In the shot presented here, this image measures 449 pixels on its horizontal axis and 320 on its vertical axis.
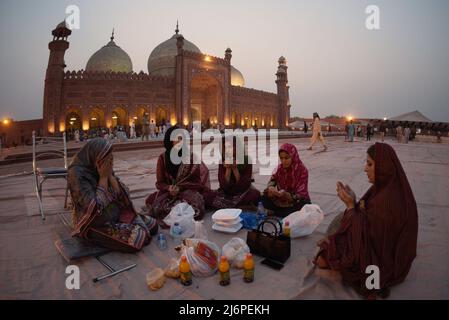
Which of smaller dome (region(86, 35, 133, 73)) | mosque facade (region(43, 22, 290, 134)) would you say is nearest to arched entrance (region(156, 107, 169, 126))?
mosque facade (region(43, 22, 290, 134))

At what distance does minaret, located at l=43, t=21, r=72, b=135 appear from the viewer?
63.7 ft

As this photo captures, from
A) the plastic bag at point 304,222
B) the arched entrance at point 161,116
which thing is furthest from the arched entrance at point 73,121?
the plastic bag at point 304,222

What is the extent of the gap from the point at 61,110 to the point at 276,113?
80.5 ft

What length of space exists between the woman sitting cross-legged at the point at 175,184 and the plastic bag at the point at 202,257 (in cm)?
118

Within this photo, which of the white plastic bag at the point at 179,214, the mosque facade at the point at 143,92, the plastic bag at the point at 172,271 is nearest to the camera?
the plastic bag at the point at 172,271

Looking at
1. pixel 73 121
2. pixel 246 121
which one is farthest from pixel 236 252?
pixel 246 121

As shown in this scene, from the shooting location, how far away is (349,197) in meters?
1.78

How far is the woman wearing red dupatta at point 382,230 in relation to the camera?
5.47 ft

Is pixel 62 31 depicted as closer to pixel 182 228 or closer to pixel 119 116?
pixel 119 116

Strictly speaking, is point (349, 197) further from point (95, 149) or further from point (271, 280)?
point (95, 149)

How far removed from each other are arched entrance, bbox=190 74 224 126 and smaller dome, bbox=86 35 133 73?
24.3ft

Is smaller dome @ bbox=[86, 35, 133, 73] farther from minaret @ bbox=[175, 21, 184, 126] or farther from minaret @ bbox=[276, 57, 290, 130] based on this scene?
minaret @ bbox=[276, 57, 290, 130]

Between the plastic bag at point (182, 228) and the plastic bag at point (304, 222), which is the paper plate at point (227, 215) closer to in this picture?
the plastic bag at point (182, 228)

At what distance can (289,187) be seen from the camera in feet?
10.8
